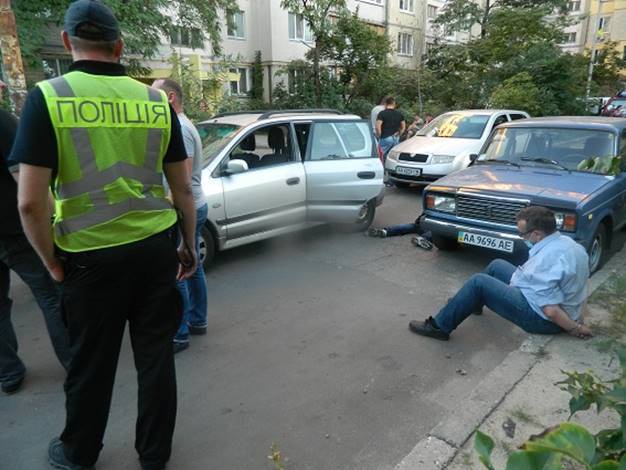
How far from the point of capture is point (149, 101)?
2045mm

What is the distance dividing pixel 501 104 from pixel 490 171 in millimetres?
12523

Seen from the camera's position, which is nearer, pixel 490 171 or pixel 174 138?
pixel 174 138

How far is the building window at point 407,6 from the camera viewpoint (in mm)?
34194

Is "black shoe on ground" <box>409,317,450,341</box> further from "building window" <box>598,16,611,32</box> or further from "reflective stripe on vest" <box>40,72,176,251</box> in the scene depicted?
"building window" <box>598,16,611,32</box>

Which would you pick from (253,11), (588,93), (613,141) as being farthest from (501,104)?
(253,11)

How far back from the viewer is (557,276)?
11.3 feet

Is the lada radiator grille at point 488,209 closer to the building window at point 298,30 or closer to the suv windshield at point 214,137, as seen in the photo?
the suv windshield at point 214,137

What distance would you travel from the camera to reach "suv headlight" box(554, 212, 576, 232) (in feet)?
15.3

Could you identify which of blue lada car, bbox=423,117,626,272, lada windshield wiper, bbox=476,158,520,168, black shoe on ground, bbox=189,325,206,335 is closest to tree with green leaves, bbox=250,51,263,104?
lada windshield wiper, bbox=476,158,520,168

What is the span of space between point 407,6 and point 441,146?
1175 inches

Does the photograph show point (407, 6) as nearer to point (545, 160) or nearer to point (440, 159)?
point (440, 159)

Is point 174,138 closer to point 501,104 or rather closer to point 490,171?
point 490,171

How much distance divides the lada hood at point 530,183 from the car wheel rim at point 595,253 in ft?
1.98

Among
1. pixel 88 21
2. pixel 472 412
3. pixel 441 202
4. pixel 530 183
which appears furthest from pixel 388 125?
pixel 88 21
